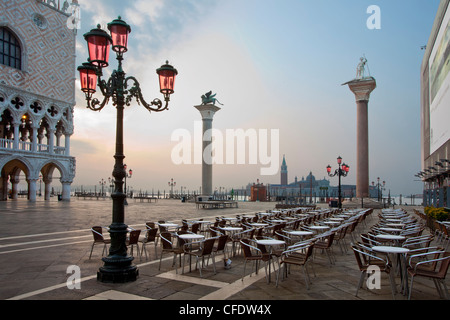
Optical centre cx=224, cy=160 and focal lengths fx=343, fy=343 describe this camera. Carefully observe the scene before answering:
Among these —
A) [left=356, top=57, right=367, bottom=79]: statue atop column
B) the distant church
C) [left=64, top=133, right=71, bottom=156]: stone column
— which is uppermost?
[left=356, top=57, right=367, bottom=79]: statue atop column

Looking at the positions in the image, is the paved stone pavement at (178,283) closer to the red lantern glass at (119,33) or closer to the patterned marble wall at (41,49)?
the red lantern glass at (119,33)

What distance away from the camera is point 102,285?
5.22m

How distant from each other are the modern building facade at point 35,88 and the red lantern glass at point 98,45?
1198 inches

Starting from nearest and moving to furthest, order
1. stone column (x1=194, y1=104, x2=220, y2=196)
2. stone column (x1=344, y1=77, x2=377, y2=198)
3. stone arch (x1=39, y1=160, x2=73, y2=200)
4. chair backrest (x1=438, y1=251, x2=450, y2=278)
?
chair backrest (x1=438, y1=251, x2=450, y2=278)
stone column (x1=344, y1=77, x2=377, y2=198)
stone column (x1=194, y1=104, x2=220, y2=196)
stone arch (x1=39, y1=160, x2=73, y2=200)

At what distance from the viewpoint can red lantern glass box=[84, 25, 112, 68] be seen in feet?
17.3

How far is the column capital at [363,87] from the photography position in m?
28.6

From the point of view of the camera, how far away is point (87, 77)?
19.6 feet

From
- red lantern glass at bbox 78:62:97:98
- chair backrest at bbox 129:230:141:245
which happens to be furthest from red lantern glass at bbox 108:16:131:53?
chair backrest at bbox 129:230:141:245

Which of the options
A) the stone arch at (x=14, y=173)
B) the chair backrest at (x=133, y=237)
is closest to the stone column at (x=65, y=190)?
the stone arch at (x=14, y=173)

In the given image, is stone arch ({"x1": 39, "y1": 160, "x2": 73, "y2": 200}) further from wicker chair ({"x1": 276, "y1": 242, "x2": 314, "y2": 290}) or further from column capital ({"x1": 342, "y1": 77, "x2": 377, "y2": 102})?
wicker chair ({"x1": 276, "y1": 242, "x2": 314, "y2": 290})

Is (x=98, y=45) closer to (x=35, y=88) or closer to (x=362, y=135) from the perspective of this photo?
(x=362, y=135)

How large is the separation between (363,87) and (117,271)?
2797 cm

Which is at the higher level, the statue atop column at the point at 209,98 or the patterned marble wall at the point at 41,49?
the patterned marble wall at the point at 41,49
